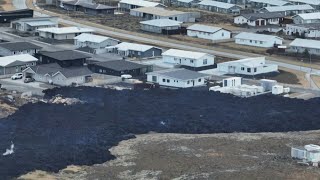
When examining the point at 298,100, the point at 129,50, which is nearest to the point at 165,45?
the point at 129,50

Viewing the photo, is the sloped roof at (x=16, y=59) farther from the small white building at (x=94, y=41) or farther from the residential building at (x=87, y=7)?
the residential building at (x=87, y=7)

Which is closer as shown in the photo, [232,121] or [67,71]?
[232,121]

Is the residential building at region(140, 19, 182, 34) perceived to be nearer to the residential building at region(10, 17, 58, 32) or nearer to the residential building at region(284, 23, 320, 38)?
the residential building at region(10, 17, 58, 32)

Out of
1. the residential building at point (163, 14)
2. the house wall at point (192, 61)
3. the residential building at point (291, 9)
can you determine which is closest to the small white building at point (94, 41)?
the house wall at point (192, 61)

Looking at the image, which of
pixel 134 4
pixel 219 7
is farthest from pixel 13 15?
pixel 219 7

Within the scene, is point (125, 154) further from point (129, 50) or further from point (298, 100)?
point (129, 50)

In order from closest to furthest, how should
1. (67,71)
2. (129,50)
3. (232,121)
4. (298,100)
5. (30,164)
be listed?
(30,164) → (232,121) → (298,100) → (67,71) → (129,50)
